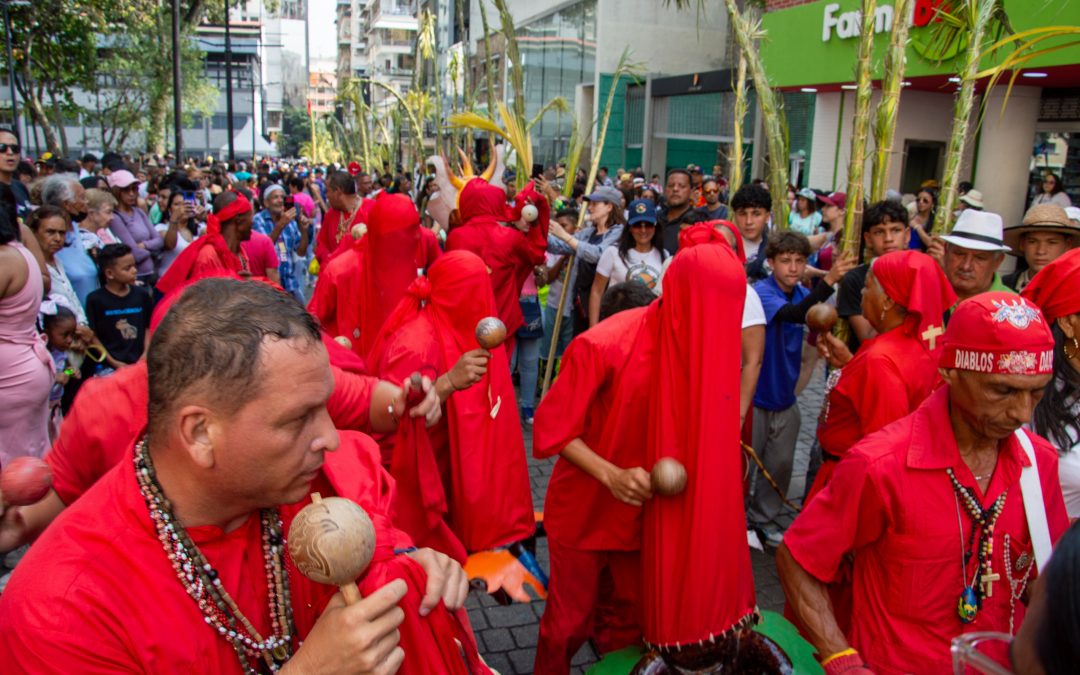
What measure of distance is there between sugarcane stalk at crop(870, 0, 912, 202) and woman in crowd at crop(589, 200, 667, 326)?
243cm

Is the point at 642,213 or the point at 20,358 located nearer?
the point at 20,358

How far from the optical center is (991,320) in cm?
222

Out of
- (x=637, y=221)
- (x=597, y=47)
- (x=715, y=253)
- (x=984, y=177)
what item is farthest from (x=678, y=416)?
(x=597, y=47)

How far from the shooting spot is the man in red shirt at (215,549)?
1372 millimetres

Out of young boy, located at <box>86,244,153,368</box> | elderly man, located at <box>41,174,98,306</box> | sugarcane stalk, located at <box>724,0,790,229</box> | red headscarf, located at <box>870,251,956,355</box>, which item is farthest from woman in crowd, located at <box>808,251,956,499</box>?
→ elderly man, located at <box>41,174,98,306</box>

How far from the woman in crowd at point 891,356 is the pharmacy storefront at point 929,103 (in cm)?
785

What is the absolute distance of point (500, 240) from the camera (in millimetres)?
6625

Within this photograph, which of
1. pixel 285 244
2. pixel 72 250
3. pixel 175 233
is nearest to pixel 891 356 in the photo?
pixel 72 250

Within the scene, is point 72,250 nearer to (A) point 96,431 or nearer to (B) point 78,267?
(B) point 78,267

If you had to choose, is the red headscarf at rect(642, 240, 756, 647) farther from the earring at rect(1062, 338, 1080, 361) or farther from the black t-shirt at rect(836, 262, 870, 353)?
the black t-shirt at rect(836, 262, 870, 353)

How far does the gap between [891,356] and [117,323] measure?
5.24 metres

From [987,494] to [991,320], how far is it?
50 cm

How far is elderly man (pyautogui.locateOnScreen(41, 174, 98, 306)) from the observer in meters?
6.54

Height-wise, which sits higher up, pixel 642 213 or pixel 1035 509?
pixel 642 213
